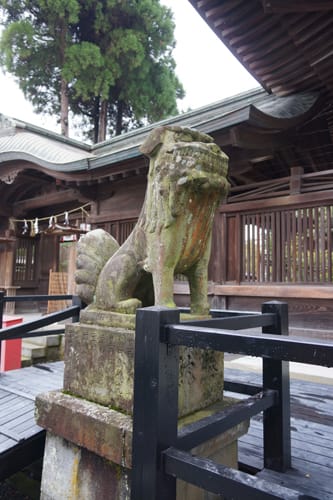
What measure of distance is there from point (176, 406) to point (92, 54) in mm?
16036

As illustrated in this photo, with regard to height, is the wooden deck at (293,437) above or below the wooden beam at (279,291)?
below

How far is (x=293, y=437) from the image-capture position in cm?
231

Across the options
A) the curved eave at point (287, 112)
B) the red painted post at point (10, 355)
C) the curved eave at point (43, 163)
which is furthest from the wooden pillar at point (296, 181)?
the red painted post at point (10, 355)

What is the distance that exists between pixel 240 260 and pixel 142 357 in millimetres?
4481

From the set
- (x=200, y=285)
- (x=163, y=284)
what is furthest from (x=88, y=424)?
(x=200, y=285)

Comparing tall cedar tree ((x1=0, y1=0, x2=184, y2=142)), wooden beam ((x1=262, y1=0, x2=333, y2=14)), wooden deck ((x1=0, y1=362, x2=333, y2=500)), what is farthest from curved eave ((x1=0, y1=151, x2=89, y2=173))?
tall cedar tree ((x1=0, y1=0, x2=184, y2=142))

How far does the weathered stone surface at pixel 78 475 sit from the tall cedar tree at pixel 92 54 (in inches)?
610

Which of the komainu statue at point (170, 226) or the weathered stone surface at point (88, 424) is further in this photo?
the komainu statue at point (170, 226)

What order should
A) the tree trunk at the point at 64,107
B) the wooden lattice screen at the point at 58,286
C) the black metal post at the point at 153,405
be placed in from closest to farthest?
the black metal post at the point at 153,405 < the wooden lattice screen at the point at 58,286 < the tree trunk at the point at 64,107

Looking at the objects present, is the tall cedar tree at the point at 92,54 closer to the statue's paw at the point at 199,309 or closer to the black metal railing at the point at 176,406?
the statue's paw at the point at 199,309

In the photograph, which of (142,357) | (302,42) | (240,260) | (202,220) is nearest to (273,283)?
(240,260)

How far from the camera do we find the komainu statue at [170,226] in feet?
6.19

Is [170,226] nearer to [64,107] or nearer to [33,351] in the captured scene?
[33,351]

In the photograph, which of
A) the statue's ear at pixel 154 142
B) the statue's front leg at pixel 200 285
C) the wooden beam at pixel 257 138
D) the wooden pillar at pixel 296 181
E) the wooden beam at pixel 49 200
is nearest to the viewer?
the statue's ear at pixel 154 142
